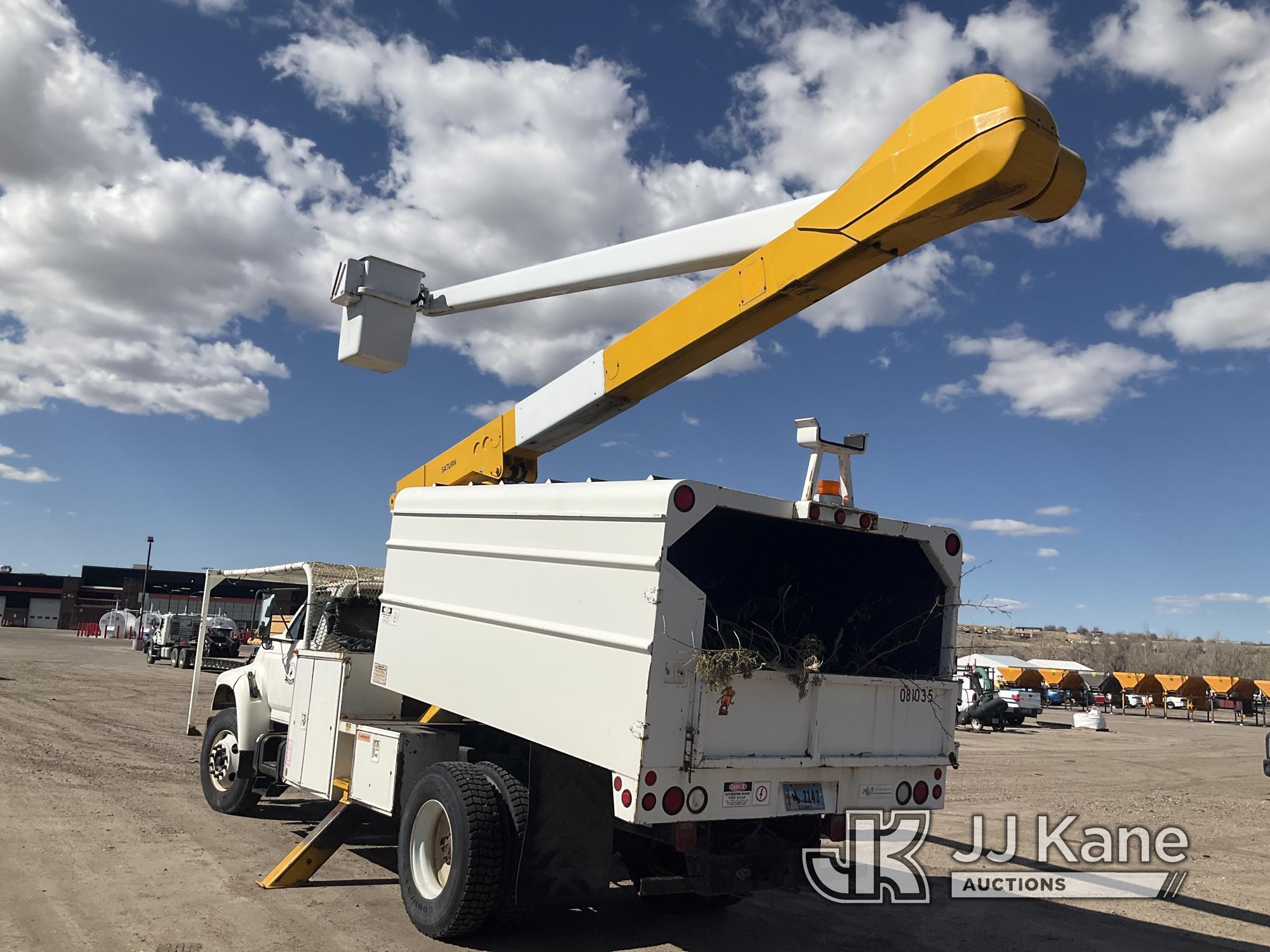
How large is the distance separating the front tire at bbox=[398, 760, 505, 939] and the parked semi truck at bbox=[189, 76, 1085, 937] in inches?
0.7

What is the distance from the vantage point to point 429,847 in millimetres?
6348

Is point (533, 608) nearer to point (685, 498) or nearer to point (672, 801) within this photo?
point (685, 498)

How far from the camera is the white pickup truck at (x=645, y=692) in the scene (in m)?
5.26

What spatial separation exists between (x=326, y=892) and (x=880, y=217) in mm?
6214

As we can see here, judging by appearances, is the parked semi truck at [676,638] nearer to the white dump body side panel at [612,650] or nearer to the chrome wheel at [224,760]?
the white dump body side panel at [612,650]

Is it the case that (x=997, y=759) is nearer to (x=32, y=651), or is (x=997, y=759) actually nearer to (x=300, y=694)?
(x=300, y=694)

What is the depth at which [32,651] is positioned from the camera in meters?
38.4

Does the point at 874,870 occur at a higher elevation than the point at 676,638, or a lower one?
lower

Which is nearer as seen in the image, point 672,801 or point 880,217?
point 672,801

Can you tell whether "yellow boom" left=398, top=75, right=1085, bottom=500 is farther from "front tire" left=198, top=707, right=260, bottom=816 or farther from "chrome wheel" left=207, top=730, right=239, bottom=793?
"chrome wheel" left=207, top=730, right=239, bottom=793

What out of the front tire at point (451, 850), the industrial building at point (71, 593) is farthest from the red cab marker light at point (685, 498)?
the industrial building at point (71, 593)

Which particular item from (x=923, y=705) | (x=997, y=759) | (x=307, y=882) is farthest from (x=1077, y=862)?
(x=997, y=759)

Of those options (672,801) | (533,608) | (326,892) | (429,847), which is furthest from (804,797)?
(326,892)

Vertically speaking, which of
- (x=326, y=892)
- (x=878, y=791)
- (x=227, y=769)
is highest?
(x=878, y=791)
